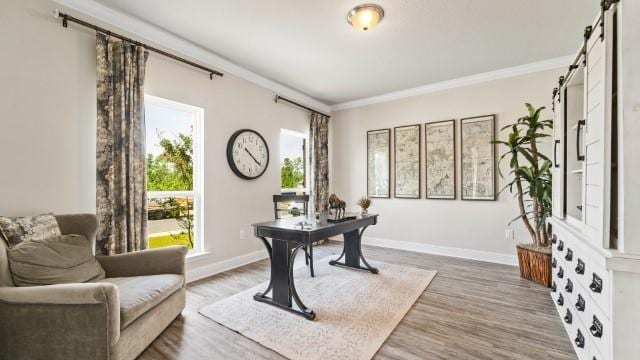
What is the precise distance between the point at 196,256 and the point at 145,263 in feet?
3.42

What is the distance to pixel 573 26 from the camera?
2.80m

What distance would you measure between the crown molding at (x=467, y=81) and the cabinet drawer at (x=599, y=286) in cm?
315

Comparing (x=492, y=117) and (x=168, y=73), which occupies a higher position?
(x=168, y=73)

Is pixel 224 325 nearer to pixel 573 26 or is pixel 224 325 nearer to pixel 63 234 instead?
pixel 63 234

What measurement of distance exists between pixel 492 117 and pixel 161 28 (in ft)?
14.3

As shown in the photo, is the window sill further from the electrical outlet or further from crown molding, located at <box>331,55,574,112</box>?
the electrical outlet

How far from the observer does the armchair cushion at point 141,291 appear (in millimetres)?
1694

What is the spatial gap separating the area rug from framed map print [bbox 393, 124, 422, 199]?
65.0 inches

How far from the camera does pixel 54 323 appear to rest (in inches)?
60.0

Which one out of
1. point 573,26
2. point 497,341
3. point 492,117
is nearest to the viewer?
point 497,341

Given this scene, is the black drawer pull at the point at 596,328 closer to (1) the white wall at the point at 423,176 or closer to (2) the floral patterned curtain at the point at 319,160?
(1) the white wall at the point at 423,176

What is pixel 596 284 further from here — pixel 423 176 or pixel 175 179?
pixel 175 179

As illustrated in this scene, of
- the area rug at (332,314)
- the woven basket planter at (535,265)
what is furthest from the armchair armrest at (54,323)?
the woven basket planter at (535,265)

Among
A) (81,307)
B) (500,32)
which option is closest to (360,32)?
(500,32)
